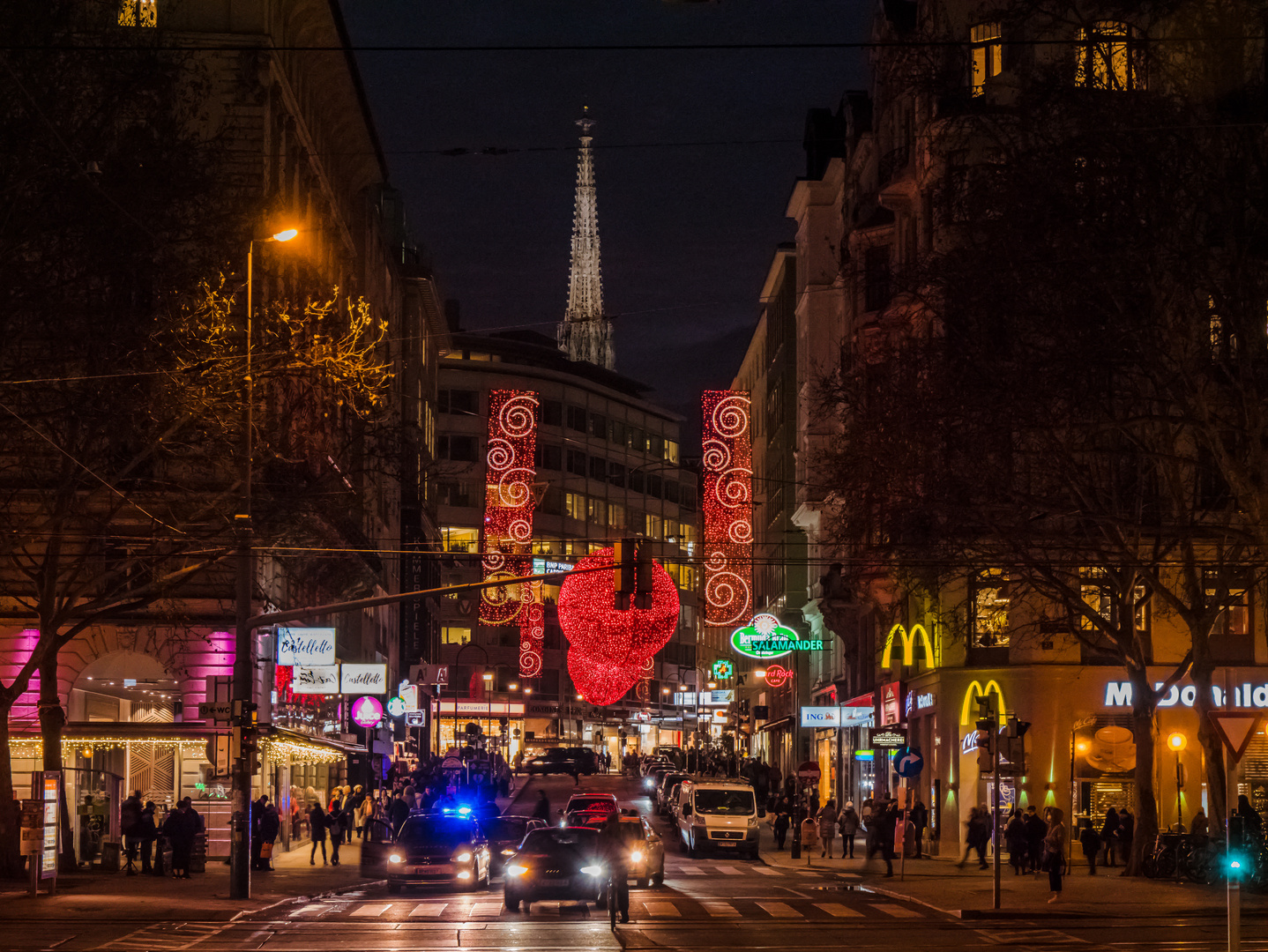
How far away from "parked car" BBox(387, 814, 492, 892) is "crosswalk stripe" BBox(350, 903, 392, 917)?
2.57m

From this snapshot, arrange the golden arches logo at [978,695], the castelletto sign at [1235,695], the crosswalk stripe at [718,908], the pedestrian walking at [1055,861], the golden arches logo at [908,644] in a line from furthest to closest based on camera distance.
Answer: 1. the golden arches logo at [908,644]
2. the golden arches logo at [978,695]
3. the castelletto sign at [1235,695]
4. the pedestrian walking at [1055,861]
5. the crosswalk stripe at [718,908]

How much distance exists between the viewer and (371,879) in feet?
119

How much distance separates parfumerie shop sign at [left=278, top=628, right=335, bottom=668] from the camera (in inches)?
1663

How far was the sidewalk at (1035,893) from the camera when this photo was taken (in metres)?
27.2

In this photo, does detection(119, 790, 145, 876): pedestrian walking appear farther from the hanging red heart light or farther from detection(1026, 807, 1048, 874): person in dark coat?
the hanging red heart light

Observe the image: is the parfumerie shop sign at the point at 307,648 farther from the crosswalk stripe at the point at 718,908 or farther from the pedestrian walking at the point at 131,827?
the crosswalk stripe at the point at 718,908

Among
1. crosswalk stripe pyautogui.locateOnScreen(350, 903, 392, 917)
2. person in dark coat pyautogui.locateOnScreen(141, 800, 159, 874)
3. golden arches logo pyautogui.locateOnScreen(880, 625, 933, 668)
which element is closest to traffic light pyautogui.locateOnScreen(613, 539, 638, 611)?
crosswalk stripe pyautogui.locateOnScreen(350, 903, 392, 917)

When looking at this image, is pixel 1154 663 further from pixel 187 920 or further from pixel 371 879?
pixel 187 920

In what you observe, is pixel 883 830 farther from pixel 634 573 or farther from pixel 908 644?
pixel 634 573

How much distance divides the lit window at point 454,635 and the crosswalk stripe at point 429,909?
318ft

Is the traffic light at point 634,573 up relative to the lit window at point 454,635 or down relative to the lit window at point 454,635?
down

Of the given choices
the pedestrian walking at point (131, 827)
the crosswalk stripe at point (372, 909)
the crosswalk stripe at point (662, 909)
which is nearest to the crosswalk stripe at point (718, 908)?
the crosswalk stripe at point (662, 909)

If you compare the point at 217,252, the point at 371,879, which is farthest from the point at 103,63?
the point at 371,879

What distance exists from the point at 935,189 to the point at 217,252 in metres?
20.7
